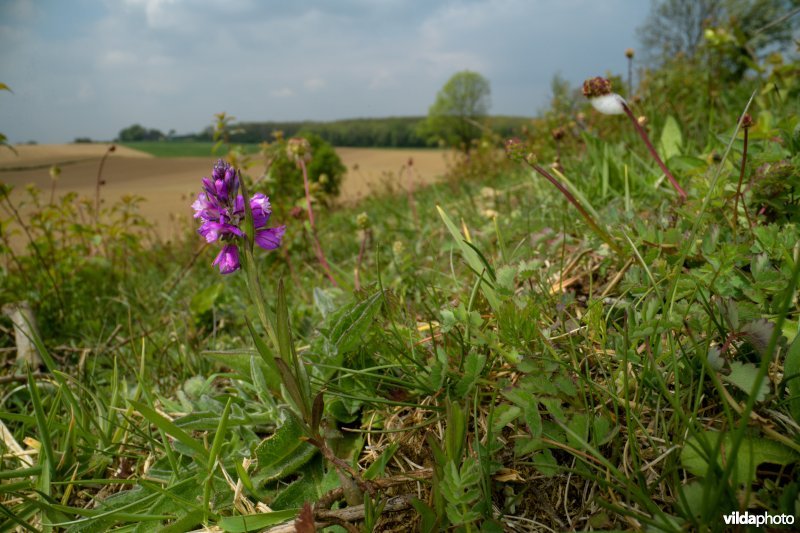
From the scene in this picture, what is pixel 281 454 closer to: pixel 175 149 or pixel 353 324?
pixel 353 324

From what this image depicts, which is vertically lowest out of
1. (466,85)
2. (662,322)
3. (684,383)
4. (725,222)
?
(684,383)

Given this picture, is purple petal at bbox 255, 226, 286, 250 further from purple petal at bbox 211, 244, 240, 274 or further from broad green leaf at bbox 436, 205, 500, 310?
broad green leaf at bbox 436, 205, 500, 310

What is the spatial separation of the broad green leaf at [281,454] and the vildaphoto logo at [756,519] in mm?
830

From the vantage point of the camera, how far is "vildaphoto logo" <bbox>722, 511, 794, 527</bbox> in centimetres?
76

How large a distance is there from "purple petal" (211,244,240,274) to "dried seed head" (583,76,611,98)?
1.15m

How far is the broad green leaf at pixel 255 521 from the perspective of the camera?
3.30 feet

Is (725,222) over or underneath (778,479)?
over

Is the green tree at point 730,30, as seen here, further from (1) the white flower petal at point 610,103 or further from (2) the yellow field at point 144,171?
(2) the yellow field at point 144,171

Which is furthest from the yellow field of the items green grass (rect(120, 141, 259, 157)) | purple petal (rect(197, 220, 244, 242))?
purple petal (rect(197, 220, 244, 242))

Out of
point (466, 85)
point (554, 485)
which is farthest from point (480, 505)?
point (466, 85)

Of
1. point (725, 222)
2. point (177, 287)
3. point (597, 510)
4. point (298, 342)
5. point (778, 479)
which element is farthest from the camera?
point (177, 287)

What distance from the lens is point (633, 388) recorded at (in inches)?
43.2

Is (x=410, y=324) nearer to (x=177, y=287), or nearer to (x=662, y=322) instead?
(x=662, y=322)

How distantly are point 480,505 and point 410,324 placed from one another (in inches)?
23.6
